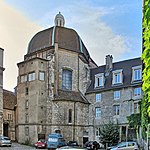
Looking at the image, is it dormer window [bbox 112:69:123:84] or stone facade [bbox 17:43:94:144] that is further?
stone facade [bbox 17:43:94:144]

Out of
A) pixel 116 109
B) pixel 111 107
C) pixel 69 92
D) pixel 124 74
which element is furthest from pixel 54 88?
pixel 124 74

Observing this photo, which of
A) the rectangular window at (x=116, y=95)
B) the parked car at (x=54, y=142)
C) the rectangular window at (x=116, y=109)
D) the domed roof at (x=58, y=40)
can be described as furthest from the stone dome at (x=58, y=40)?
the parked car at (x=54, y=142)

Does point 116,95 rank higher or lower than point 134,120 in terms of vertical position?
higher

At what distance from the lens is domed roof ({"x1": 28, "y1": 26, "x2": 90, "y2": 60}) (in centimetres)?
5550

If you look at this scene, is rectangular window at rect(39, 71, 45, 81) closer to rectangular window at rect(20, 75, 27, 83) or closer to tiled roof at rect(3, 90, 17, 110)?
rectangular window at rect(20, 75, 27, 83)

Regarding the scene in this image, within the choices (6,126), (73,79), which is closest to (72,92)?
(73,79)

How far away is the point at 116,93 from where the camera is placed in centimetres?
5012

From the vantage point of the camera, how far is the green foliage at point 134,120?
43.5 meters

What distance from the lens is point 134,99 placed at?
1865 inches

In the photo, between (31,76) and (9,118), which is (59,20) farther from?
(9,118)

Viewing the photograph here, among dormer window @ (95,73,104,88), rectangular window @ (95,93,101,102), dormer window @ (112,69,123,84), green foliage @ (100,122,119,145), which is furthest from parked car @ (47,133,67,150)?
dormer window @ (95,73,104,88)

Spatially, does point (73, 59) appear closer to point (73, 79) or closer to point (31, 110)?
point (73, 79)

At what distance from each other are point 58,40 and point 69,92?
8813 millimetres

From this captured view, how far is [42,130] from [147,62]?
43.6 m
